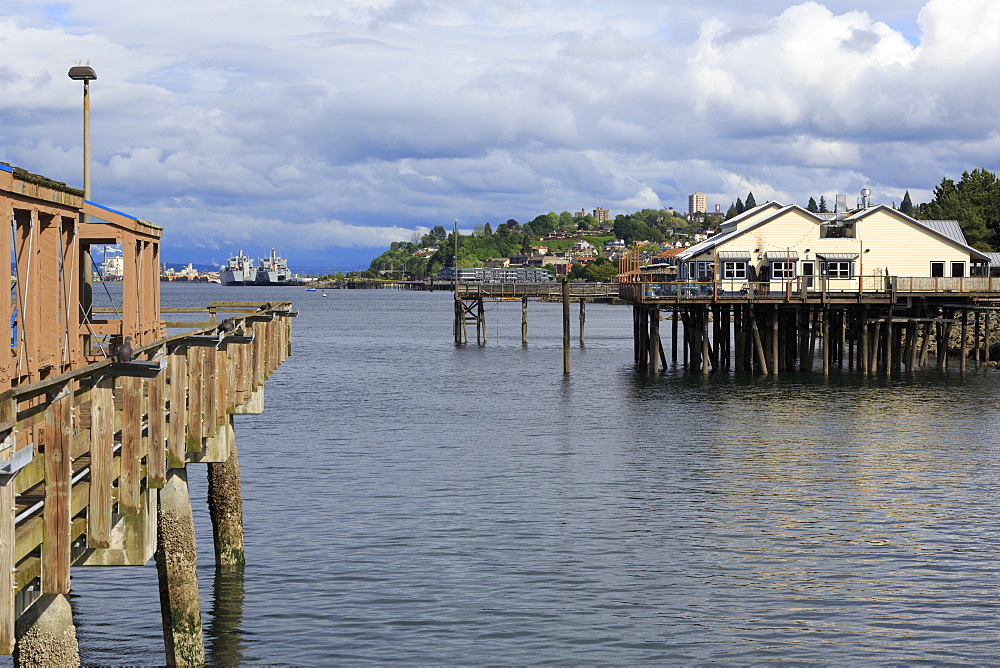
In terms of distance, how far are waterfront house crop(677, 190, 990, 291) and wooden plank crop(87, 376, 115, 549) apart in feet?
173

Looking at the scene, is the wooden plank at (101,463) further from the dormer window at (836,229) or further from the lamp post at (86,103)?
the dormer window at (836,229)

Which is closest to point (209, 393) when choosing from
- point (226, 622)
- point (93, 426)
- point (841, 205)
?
point (226, 622)

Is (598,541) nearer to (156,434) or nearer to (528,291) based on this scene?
(156,434)

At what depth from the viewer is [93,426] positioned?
990 cm

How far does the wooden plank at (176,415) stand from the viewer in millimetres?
13078

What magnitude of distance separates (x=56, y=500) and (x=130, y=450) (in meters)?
2.05

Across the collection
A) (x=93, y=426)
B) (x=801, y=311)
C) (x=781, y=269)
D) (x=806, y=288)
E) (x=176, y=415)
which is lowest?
(x=176, y=415)

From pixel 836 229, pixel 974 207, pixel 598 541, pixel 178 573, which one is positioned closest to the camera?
pixel 178 573

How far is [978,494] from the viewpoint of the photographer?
88.7 ft

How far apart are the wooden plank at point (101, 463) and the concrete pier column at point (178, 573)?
278cm

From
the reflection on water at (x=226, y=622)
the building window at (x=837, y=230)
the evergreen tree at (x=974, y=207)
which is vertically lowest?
the reflection on water at (x=226, y=622)

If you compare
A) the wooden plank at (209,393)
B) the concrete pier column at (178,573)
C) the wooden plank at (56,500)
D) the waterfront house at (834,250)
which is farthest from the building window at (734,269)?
the wooden plank at (56,500)

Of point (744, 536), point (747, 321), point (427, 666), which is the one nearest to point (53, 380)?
point (427, 666)

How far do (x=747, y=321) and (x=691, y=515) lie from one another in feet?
117
